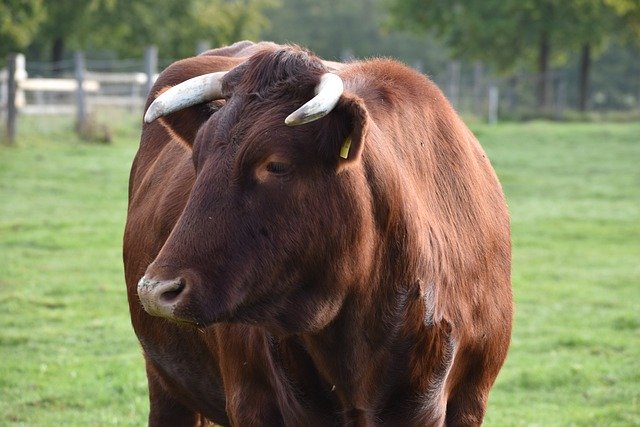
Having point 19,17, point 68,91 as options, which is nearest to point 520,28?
point 19,17

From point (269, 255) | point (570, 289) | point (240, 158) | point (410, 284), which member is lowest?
point (570, 289)

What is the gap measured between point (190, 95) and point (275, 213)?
0.61m

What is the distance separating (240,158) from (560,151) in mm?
23260

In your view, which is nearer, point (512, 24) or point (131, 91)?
point (131, 91)

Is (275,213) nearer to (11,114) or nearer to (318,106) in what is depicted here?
(318,106)

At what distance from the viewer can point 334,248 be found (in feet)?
10.4

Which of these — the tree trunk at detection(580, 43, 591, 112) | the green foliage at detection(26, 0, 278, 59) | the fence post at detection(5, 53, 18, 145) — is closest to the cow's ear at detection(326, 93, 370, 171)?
the fence post at detection(5, 53, 18, 145)

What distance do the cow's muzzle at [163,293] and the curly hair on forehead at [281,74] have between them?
2.15ft

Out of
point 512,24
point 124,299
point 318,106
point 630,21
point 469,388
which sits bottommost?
point 630,21

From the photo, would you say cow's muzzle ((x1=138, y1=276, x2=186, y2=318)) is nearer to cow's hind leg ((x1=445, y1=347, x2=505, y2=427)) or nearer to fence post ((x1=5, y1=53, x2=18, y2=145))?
cow's hind leg ((x1=445, y1=347, x2=505, y2=427))

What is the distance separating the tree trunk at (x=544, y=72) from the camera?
4538 cm

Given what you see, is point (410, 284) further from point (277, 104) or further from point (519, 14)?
point (519, 14)

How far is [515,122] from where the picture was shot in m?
39.2

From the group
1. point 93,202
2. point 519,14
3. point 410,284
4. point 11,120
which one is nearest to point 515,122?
point 519,14
